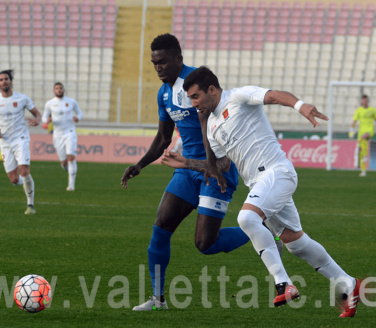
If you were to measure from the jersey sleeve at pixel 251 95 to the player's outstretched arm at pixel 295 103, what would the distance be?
0.05 metres

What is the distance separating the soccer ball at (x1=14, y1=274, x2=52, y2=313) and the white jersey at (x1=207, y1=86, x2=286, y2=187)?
64.3 inches

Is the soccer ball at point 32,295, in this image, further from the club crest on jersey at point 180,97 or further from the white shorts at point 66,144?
the white shorts at point 66,144

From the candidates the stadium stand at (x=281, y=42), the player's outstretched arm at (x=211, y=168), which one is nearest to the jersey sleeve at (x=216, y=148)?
the player's outstretched arm at (x=211, y=168)

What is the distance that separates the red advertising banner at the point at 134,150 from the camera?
62.7 ft

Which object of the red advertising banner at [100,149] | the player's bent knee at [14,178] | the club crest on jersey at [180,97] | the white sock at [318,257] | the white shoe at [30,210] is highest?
the club crest on jersey at [180,97]

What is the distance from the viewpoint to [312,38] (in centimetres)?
2786

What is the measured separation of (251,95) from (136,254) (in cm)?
288

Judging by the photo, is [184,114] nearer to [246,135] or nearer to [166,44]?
[166,44]

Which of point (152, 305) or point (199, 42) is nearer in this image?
point (152, 305)

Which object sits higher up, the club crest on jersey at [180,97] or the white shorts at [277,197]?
the club crest on jersey at [180,97]

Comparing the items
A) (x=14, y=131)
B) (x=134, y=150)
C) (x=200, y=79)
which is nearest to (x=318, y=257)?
(x=200, y=79)

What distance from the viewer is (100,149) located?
67.2ft

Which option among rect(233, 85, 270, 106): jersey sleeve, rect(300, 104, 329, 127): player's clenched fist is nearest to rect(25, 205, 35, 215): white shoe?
rect(233, 85, 270, 106): jersey sleeve

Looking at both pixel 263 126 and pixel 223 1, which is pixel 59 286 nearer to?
pixel 263 126
